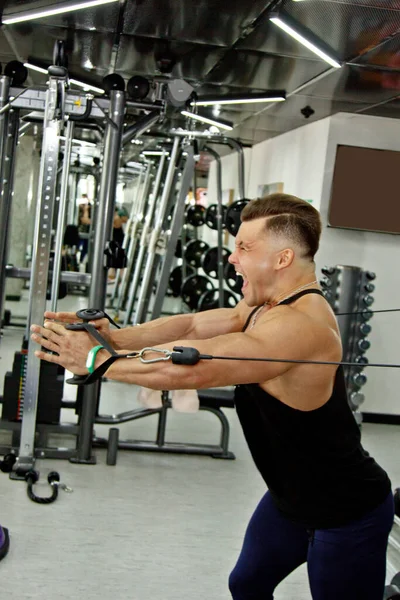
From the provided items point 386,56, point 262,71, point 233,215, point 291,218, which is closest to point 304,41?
point 386,56

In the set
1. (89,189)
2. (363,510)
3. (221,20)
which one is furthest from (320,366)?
(89,189)

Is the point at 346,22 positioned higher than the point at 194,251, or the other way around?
the point at 346,22

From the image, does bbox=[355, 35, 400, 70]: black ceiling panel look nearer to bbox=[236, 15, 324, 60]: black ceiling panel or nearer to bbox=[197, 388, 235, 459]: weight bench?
bbox=[236, 15, 324, 60]: black ceiling panel

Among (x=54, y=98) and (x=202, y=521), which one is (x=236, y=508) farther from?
(x=54, y=98)

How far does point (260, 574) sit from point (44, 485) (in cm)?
238

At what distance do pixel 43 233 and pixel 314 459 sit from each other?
2599 mm

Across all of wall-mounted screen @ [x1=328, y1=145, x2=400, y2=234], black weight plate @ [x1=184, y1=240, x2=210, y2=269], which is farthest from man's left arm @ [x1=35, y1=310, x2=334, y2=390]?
black weight plate @ [x1=184, y1=240, x2=210, y2=269]

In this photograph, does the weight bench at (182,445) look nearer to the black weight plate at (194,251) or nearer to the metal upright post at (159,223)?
the metal upright post at (159,223)

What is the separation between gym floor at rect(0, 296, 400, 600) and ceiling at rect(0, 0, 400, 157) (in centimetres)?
253

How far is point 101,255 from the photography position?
4.30m

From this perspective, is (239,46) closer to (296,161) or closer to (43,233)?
(43,233)

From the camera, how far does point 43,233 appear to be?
13.0 feet

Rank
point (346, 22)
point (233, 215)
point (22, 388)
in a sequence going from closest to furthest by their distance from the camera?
point (346, 22) < point (22, 388) < point (233, 215)

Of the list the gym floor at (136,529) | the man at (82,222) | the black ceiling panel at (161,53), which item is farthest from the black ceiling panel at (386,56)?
the man at (82,222)
